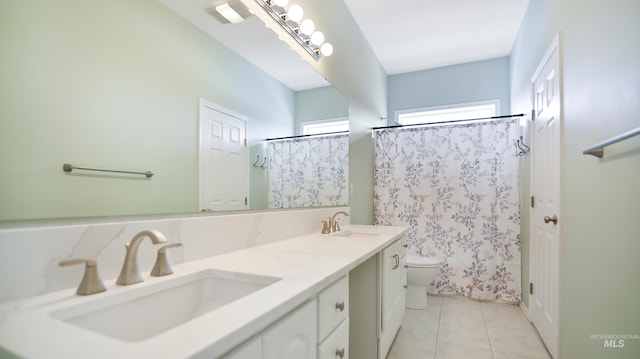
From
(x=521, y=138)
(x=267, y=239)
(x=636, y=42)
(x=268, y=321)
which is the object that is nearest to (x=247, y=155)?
(x=267, y=239)

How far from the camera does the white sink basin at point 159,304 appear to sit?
2.24 ft

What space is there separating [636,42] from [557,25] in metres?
0.90

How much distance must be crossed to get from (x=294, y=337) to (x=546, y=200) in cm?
207

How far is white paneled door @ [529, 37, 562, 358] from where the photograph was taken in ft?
5.89

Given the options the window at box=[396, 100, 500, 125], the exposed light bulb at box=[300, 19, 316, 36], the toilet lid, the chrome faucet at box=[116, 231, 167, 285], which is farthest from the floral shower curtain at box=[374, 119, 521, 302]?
the chrome faucet at box=[116, 231, 167, 285]

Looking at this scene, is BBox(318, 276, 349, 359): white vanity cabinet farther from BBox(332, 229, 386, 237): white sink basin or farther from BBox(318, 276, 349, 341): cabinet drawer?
BBox(332, 229, 386, 237): white sink basin

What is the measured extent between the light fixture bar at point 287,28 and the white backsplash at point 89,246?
1.08m

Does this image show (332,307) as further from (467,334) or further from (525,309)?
(525,309)

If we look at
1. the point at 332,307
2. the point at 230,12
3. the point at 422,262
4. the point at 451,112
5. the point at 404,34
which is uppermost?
the point at 404,34

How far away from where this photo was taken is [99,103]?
79 cm

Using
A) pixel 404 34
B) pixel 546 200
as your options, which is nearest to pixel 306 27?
pixel 404 34

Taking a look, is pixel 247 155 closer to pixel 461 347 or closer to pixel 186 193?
pixel 186 193

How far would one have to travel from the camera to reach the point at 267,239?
4.90 feet

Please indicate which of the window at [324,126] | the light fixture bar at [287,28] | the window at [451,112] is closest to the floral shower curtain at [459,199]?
the window at [451,112]
